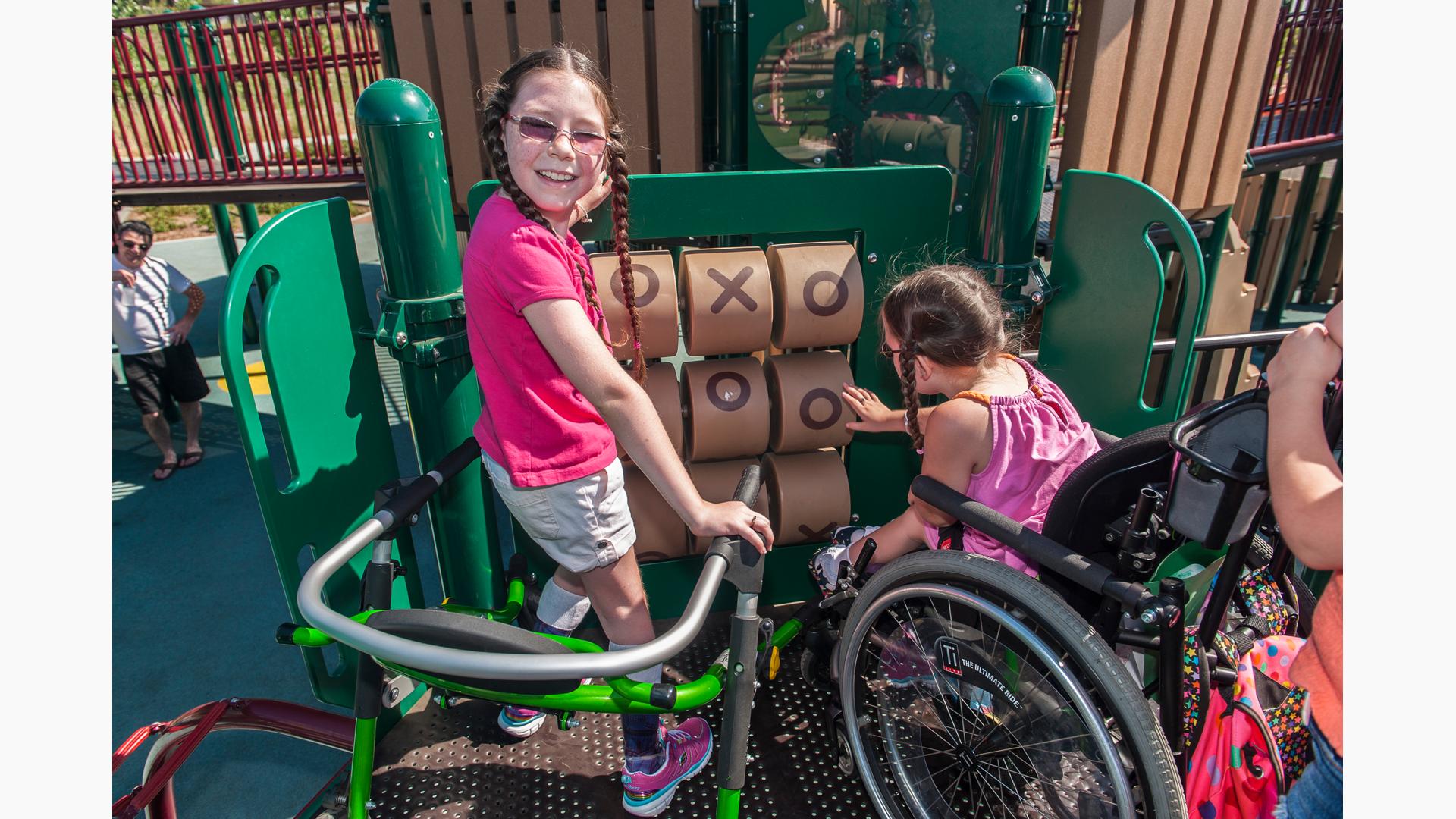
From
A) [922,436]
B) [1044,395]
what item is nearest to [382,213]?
[922,436]

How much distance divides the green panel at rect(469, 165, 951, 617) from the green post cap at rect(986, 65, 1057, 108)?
242 mm

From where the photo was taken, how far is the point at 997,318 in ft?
5.75

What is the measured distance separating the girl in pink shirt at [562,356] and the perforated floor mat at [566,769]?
26cm

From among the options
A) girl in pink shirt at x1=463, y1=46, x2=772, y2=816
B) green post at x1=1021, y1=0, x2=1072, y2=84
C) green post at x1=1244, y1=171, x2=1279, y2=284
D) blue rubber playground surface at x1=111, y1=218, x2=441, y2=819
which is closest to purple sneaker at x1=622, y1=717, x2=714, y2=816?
girl in pink shirt at x1=463, y1=46, x2=772, y2=816

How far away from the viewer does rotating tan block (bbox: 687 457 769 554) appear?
7.35 ft

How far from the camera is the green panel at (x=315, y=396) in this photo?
161 cm

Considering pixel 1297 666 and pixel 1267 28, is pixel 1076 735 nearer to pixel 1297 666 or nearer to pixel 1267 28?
pixel 1297 666

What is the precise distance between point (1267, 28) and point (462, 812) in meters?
3.63

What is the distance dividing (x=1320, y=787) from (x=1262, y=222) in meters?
6.62

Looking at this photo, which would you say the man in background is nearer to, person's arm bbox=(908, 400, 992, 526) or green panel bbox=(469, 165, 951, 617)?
green panel bbox=(469, 165, 951, 617)

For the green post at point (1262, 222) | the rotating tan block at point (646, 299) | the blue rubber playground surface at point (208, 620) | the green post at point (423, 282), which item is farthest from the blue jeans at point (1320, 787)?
the green post at point (1262, 222)

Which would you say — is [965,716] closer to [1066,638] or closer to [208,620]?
[1066,638]

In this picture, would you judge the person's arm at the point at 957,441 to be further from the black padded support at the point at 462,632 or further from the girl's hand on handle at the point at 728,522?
the black padded support at the point at 462,632

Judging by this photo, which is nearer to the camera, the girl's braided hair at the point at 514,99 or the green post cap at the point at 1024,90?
the girl's braided hair at the point at 514,99
